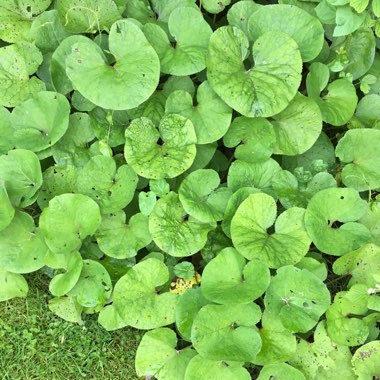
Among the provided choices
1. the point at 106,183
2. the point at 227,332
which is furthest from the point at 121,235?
the point at 227,332

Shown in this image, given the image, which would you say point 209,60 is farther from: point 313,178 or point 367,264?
point 367,264

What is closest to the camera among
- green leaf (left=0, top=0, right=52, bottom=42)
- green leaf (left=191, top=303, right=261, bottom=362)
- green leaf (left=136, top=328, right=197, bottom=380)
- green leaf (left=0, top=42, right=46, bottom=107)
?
green leaf (left=191, top=303, right=261, bottom=362)

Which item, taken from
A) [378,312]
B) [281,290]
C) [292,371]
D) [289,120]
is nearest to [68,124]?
[289,120]

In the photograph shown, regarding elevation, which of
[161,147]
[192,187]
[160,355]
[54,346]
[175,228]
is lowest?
[54,346]

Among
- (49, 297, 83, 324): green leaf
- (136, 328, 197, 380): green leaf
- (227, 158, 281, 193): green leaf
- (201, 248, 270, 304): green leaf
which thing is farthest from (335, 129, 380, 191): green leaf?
(49, 297, 83, 324): green leaf

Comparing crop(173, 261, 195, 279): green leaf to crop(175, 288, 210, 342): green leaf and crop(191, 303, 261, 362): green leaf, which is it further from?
crop(191, 303, 261, 362): green leaf

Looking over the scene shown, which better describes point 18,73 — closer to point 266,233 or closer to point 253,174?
point 253,174
